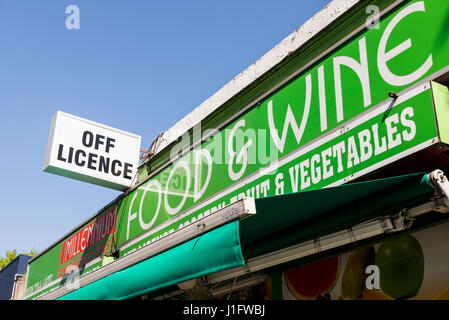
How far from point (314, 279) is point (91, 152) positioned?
17.7 feet

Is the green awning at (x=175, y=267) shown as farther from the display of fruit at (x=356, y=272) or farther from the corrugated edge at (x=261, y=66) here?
the corrugated edge at (x=261, y=66)

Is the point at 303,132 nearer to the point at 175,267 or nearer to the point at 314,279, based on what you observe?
the point at 314,279

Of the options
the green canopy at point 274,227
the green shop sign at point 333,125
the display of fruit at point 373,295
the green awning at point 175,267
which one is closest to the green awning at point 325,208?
the green canopy at point 274,227

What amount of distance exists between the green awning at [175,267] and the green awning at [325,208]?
43cm

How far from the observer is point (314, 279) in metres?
5.82

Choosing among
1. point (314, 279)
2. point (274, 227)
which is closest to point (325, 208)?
point (274, 227)

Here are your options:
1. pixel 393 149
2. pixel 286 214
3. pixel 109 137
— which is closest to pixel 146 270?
pixel 286 214

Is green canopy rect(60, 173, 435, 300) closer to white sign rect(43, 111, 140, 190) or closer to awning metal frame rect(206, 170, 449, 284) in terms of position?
awning metal frame rect(206, 170, 449, 284)

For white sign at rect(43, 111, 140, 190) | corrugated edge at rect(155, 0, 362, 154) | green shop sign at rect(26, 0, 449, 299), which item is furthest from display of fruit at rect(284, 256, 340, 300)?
white sign at rect(43, 111, 140, 190)

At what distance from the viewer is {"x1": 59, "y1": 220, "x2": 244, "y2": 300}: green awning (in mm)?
4258

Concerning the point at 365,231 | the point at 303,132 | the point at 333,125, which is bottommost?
the point at 365,231

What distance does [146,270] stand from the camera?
Result: 5426 millimetres

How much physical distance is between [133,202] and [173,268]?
4214 millimetres
